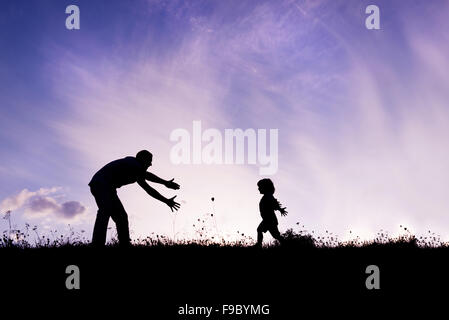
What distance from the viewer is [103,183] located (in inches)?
282

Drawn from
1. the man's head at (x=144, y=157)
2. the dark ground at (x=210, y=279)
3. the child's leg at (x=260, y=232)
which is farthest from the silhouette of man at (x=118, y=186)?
the child's leg at (x=260, y=232)

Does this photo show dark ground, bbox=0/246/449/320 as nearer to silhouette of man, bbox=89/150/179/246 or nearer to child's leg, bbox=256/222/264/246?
silhouette of man, bbox=89/150/179/246

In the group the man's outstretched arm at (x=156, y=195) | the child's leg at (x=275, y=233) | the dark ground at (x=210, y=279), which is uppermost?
the man's outstretched arm at (x=156, y=195)

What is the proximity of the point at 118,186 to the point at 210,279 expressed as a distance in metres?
2.95

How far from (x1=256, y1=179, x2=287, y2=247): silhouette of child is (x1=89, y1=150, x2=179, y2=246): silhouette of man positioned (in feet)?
8.06

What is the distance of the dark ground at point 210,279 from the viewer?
4691mm

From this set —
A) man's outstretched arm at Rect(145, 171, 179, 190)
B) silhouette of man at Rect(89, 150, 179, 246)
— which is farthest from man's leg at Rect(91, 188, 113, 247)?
man's outstretched arm at Rect(145, 171, 179, 190)

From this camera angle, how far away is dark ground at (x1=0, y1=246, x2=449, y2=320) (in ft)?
15.4

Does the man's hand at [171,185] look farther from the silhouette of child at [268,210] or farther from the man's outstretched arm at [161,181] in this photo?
the silhouette of child at [268,210]

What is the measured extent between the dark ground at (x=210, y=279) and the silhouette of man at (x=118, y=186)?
356mm
